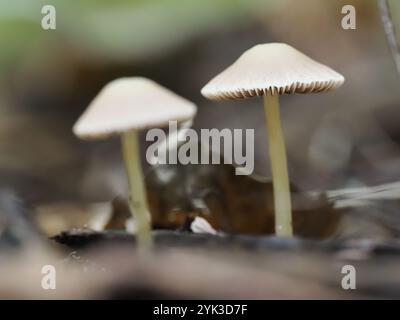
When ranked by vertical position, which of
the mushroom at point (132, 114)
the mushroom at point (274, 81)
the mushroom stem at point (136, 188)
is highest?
the mushroom at point (274, 81)

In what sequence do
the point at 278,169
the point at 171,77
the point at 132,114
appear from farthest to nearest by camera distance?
1. the point at 171,77
2. the point at 278,169
3. the point at 132,114

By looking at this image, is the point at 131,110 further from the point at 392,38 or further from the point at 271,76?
the point at 392,38

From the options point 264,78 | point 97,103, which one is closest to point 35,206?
point 97,103

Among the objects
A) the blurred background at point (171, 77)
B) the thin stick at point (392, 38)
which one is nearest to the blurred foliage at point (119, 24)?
the blurred background at point (171, 77)

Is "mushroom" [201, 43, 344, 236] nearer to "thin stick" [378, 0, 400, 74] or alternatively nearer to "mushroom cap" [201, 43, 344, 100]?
"mushroom cap" [201, 43, 344, 100]

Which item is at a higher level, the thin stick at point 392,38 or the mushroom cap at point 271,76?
the thin stick at point 392,38

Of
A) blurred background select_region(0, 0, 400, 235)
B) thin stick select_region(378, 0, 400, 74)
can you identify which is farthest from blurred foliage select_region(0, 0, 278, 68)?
thin stick select_region(378, 0, 400, 74)

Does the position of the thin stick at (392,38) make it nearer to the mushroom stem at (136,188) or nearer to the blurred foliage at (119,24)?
the blurred foliage at (119,24)

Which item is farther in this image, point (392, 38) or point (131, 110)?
point (392, 38)

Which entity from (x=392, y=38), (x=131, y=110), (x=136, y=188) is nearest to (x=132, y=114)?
(x=131, y=110)

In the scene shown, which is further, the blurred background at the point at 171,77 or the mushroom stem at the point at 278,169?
the blurred background at the point at 171,77
